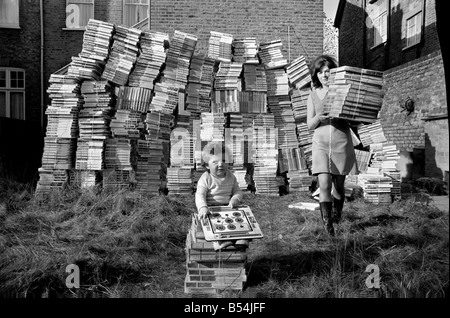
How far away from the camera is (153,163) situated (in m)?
8.37

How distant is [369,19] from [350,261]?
59.6 feet

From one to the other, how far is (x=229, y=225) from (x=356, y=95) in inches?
61.0

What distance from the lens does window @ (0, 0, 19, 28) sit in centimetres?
1465

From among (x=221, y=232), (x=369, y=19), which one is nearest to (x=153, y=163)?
(x=221, y=232)

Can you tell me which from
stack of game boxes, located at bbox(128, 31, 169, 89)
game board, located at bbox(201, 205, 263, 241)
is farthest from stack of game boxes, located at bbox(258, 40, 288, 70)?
game board, located at bbox(201, 205, 263, 241)

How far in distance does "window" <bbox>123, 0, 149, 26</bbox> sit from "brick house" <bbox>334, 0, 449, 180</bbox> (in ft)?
26.6

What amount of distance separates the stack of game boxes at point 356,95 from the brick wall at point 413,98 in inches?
219

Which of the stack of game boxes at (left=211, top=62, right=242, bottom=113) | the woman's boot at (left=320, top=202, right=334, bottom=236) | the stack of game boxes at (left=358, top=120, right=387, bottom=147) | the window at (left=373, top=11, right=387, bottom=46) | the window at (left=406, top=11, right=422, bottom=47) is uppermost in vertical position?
the window at (left=373, top=11, right=387, bottom=46)

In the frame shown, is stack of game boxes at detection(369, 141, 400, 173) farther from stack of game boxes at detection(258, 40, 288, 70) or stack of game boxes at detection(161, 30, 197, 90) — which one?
stack of game boxes at detection(161, 30, 197, 90)

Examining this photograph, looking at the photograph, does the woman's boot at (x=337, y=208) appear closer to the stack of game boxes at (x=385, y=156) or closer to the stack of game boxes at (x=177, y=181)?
the stack of game boxes at (x=385, y=156)

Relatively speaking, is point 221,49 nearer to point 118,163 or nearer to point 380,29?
point 118,163

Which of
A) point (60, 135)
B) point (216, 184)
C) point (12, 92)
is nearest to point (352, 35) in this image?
point (12, 92)

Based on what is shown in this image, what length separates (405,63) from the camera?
41.4 feet

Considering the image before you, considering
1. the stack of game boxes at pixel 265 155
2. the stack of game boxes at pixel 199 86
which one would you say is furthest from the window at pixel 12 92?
the stack of game boxes at pixel 265 155
